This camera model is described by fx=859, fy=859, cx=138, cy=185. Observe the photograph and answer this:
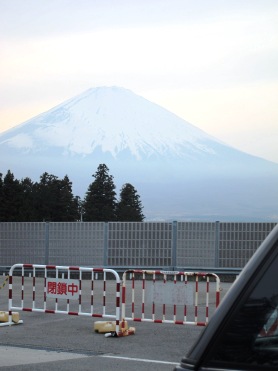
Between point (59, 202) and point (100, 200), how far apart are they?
17.8 feet

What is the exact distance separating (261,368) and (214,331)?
0.67ft

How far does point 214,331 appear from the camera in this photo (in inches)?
118

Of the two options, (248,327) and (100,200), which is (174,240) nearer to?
(248,327)

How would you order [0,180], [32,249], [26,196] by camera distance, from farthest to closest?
[26,196], [0,180], [32,249]

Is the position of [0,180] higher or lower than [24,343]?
higher

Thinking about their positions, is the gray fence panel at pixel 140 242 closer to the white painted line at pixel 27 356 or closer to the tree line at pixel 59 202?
the white painted line at pixel 27 356

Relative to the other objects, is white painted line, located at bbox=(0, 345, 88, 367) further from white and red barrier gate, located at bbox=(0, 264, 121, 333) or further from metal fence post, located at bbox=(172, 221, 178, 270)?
metal fence post, located at bbox=(172, 221, 178, 270)

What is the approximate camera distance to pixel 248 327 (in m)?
2.98

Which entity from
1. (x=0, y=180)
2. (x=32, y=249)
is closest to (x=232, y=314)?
(x=32, y=249)

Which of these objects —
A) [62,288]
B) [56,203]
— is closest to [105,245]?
[62,288]

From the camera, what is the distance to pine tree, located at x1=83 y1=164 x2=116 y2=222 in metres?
79.4

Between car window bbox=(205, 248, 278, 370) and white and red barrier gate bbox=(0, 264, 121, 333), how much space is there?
430 inches

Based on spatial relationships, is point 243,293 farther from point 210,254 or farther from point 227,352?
point 210,254

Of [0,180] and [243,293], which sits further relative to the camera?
[0,180]
